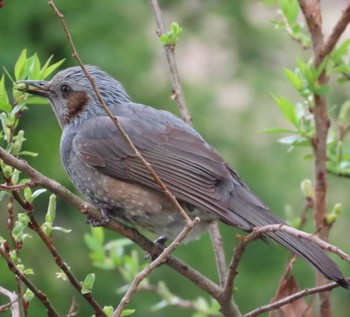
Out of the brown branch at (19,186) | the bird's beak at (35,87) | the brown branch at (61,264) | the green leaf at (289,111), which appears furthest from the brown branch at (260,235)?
the bird's beak at (35,87)

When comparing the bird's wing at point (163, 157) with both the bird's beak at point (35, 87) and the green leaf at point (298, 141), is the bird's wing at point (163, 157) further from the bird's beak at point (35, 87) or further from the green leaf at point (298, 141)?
the green leaf at point (298, 141)

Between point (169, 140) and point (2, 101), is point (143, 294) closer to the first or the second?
point (169, 140)

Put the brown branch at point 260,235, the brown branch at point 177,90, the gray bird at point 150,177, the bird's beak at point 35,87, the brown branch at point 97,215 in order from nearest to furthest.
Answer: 1. the brown branch at point 260,235
2. the brown branch at point 97,215
3. the bird's beak at point 35,87
4. the brown branch at point 177,90
5. the gray bird at point 150,177

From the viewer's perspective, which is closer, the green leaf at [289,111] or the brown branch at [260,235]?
the brown branch at [260,235]

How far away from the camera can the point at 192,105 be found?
7.95m

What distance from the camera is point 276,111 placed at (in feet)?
29.8

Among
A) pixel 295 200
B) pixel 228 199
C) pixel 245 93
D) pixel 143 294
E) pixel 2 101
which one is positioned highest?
pixel 2 101

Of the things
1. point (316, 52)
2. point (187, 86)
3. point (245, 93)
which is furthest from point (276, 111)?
point (316, 52)

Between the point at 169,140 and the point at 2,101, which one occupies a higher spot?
the point at 2,101

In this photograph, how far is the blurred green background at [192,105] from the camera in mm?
7242

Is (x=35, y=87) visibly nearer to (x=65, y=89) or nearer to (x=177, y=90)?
(x=65, y=89)

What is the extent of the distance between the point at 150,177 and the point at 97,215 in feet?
2.21

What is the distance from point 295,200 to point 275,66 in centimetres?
145

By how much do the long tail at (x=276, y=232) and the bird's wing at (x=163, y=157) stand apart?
0.23 feet
